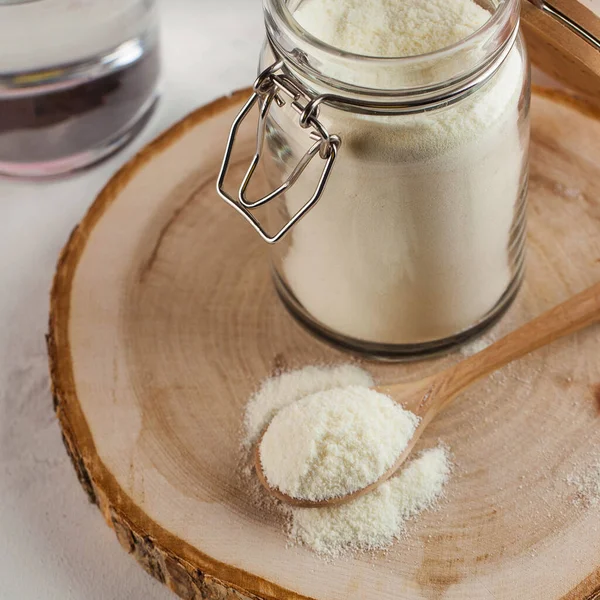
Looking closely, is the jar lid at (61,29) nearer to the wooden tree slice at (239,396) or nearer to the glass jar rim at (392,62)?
the wooden tree slice at (239,396)

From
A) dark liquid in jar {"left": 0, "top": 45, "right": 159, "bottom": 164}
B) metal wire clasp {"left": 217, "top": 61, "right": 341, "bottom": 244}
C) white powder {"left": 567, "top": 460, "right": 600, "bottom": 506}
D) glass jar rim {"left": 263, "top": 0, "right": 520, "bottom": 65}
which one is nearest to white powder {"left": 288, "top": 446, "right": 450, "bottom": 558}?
white powder {"left": 567, "top": 460, "right": 600, "bottom": 506}

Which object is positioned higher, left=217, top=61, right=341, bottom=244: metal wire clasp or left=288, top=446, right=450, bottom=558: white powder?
left=217, top=61, right=341, bottom=244: metal wire clasp

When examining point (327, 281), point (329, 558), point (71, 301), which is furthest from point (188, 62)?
point (329, 558)

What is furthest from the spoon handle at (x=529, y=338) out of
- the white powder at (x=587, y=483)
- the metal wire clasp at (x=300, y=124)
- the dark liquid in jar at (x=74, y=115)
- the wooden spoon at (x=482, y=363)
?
the dark liquid in jar at (x=74, y=115)

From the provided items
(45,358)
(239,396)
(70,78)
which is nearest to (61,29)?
(70,78)

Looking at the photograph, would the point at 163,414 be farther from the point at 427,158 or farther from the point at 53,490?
the point at 427,158

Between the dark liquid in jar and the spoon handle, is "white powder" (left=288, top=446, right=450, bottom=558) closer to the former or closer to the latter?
the spoon handle
